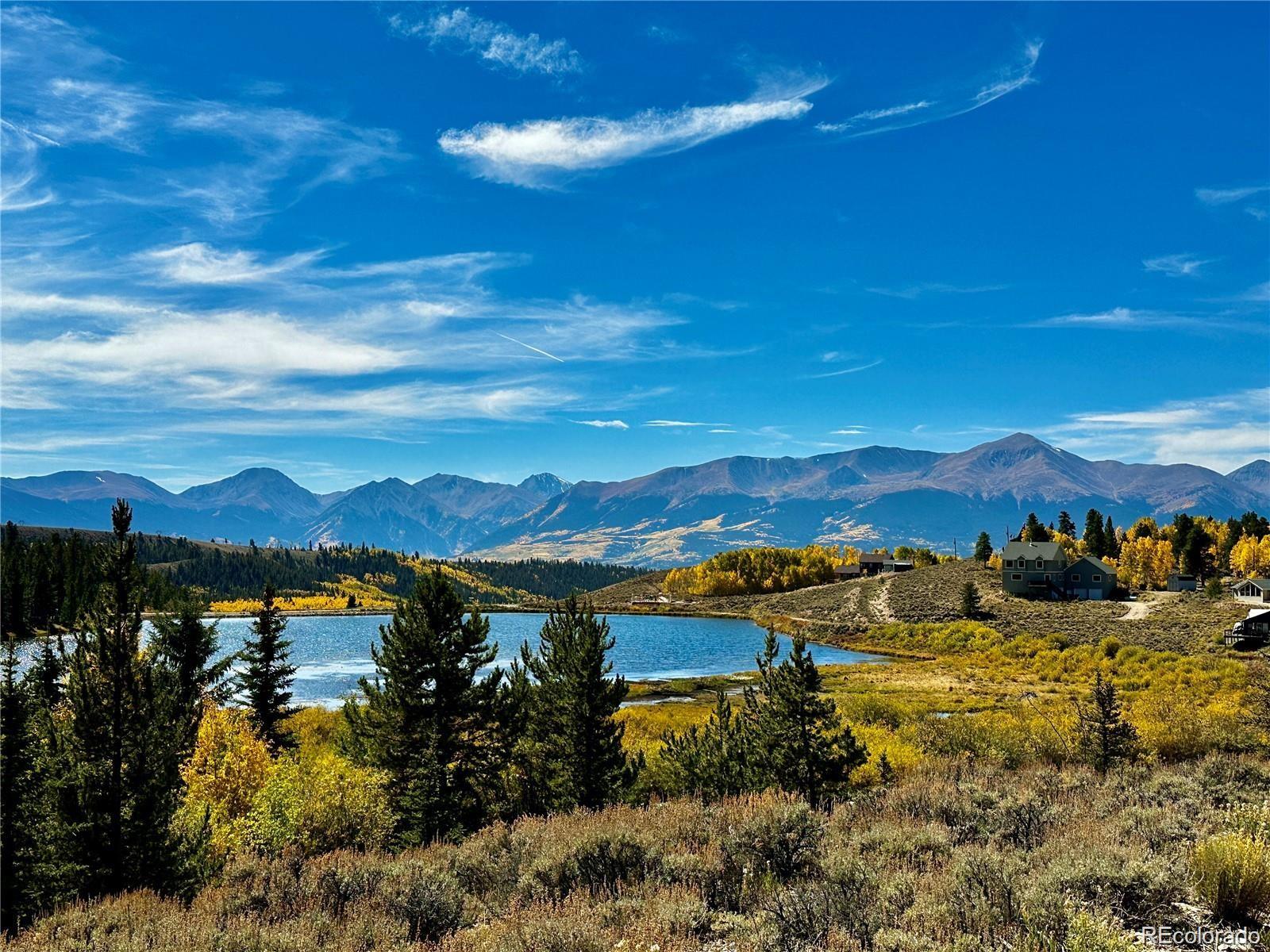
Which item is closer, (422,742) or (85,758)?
(85,758)

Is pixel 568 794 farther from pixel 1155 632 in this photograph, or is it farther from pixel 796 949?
pixel 1155 632

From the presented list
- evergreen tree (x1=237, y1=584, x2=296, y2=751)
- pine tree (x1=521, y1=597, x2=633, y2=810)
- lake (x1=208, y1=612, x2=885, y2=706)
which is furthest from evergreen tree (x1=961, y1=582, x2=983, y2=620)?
evergreen tree (x1=237, y1=584, x2=296, y2=751)

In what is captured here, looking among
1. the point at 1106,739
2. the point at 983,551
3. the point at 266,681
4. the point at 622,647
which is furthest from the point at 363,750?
the point at 983,551

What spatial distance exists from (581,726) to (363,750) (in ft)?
34.9

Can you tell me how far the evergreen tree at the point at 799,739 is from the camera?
893 inches

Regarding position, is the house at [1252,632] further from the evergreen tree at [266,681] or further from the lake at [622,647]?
the evergreen tree at [266,681]

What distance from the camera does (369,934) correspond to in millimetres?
8703

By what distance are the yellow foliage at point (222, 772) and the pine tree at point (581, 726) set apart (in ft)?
36.9

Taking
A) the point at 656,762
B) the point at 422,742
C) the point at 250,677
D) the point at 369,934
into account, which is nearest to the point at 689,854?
the point at 369,934

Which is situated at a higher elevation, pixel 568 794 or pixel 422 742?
pixel 422 742

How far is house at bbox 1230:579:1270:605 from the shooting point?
90.2 meters

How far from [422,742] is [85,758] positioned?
435 inches

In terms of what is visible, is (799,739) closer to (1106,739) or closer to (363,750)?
(1106,739)

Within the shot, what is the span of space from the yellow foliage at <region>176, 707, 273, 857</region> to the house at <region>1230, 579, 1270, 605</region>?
359ft
